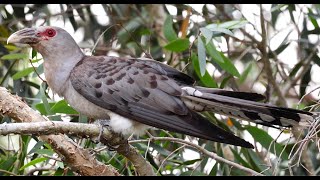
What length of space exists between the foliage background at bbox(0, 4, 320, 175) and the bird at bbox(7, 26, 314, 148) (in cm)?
15

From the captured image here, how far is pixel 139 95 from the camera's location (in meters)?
3.19

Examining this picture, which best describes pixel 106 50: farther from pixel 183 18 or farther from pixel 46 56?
pixel 46 56

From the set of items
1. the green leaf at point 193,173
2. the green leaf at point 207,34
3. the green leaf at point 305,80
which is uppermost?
the green leaf at point 207,34

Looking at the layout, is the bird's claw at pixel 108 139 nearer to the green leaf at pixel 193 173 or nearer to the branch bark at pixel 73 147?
the branch bark at pixel 73 147

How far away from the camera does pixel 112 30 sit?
4652mm

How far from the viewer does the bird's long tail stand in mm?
2854

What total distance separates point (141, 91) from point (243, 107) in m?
0.48

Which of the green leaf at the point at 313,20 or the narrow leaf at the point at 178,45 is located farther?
the green leaf at the point at 313,20

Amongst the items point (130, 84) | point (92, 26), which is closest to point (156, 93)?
point (130, 84)

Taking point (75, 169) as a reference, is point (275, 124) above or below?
above

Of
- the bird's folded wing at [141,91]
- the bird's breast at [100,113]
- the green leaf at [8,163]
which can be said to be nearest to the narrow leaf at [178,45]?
the bird's folded wing at [141,91]

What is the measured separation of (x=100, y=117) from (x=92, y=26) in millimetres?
1810

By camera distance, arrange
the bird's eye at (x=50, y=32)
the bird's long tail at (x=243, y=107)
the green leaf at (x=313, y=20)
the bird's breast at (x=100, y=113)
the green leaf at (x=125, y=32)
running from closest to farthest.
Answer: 1. the bird's long tail at (x=243, y=107)
2. the bird's breast at (x=100, y=113)
3. the bird's eye at (x=50, y=32)
4. the green leaf at (x=313, y=20)
5. the green leaf at (x=125, y=32)

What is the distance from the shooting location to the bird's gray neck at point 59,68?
10.9 ft
